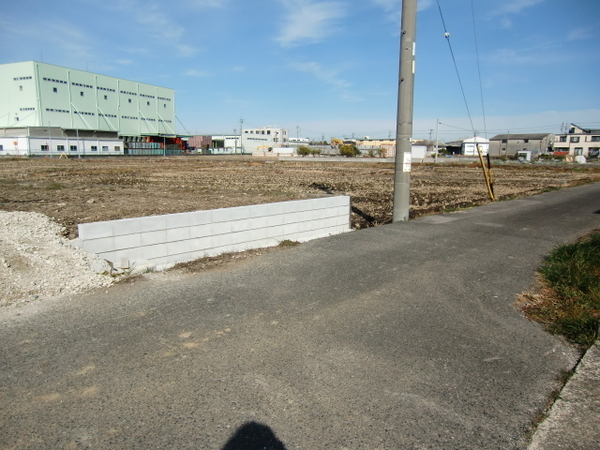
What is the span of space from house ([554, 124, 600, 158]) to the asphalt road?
343 feet

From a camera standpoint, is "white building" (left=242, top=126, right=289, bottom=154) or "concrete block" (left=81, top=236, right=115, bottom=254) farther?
"white building" (left=242, top=126, right=289, bottom=154)

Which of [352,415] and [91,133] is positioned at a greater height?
[91,133]

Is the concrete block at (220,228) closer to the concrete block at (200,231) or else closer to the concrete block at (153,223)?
the concrete block at (200,231)

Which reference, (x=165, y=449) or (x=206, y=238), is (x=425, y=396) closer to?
(x=165, y=449)

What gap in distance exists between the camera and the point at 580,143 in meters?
99.4

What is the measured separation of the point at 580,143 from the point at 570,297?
376ft

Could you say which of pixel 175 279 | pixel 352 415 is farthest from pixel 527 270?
pixel 175 279

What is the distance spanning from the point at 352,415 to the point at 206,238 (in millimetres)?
4679

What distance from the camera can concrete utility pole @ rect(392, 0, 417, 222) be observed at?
34.3ft

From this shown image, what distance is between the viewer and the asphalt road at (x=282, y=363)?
2.70 m

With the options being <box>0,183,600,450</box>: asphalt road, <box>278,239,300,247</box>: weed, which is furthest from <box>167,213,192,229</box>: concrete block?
<box>278,239,300,247</box>: weed

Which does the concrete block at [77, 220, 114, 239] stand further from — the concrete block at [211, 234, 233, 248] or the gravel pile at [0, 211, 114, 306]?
the concrete block at [211, 234, 233, 248]

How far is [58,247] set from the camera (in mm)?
5855

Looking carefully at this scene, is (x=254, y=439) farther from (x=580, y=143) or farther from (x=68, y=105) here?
(x=580, y=143)
